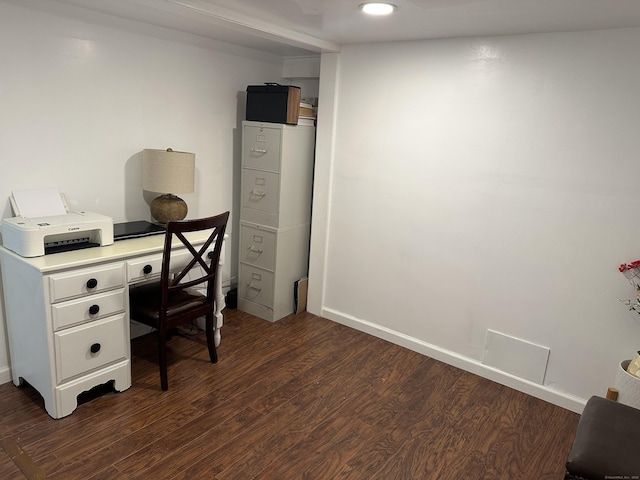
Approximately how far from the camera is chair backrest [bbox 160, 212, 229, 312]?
233cm

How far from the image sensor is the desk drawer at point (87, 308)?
212 centimetres

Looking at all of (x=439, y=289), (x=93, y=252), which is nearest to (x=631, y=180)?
(x=439, y=289)

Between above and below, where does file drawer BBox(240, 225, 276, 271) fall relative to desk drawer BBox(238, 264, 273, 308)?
above

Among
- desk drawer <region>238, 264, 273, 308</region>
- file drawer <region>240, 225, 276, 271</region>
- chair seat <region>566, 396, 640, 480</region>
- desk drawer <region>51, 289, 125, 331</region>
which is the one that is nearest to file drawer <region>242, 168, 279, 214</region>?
file drawer <region>240, 225, 276, 271</region>

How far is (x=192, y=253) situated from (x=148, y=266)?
0.79 feet

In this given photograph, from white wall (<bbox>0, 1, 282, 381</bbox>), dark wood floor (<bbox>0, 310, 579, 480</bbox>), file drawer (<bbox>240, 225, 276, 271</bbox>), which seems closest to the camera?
dark wood floor (<bbox>0, 310, 579, 480</bbox>)

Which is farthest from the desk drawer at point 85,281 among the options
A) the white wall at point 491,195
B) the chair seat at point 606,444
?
the chair seat at point 606,444

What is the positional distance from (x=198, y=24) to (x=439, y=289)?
218cm

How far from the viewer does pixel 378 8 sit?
2.16 m

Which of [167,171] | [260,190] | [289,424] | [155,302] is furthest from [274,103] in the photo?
[289,424]

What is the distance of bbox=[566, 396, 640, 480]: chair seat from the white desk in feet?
6.75

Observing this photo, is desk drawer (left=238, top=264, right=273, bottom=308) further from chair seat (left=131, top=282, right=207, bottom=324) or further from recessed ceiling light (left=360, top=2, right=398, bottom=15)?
recessed ceiling light (left=360, top=2, right=398, bottom=15)

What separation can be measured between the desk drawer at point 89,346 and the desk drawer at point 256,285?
3.95ft

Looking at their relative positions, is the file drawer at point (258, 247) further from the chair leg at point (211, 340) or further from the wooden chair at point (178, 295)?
the chair leg at point (211, 340)
